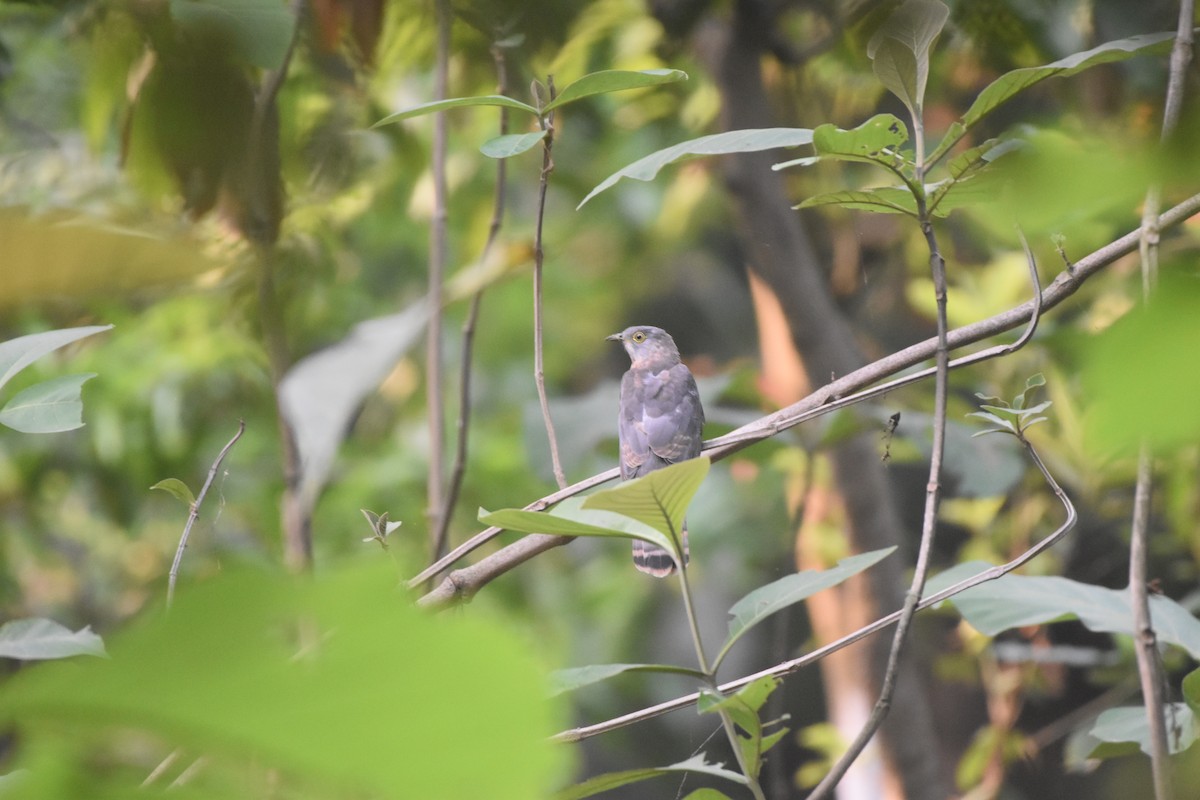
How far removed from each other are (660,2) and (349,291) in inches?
56.5

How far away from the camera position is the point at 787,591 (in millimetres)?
773

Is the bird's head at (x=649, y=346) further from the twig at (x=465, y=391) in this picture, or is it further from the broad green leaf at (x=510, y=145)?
the broad green leaf at (x=510, y=145)

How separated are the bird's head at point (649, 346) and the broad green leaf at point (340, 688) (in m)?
1.44

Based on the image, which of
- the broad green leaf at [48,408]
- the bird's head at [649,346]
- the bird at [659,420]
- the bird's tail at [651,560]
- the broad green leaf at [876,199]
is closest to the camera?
the broad green leaf at [876,199]

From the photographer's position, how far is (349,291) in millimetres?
2885

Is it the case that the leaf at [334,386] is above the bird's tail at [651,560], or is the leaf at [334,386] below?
above

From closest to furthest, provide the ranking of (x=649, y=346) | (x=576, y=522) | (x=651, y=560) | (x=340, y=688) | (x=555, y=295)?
(x=340, y=688)
(x=576, y=522)
(x=651, y=560)
(x=649, y=346)
(x=555, y=295)

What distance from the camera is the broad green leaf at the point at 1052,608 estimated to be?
0.93m

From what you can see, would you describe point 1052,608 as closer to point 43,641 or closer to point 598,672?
point 598,672

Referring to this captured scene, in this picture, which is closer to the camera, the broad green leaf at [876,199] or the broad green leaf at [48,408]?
the broad green leaf at [876,199]

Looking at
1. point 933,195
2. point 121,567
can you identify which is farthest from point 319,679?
point 121,567

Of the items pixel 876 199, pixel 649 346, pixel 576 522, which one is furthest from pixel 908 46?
pixel 649 346

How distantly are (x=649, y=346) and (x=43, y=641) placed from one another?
3.60ft

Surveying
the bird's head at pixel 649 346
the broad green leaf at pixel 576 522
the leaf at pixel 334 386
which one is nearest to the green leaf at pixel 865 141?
the broad green leaf at pixel 576 522
